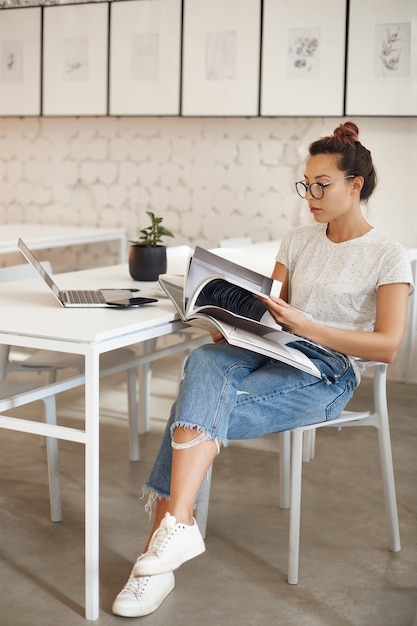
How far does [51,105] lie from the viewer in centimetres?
490

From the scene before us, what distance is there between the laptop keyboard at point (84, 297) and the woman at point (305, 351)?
1.06ft

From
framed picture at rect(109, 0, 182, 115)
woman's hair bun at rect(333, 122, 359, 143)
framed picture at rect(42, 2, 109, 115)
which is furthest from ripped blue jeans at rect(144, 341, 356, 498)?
framed picture at rect(42, 2, 109, 115)

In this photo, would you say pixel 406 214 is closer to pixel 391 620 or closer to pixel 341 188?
pixel 341 188

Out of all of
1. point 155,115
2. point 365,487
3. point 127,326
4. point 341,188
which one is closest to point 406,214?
point 155,115

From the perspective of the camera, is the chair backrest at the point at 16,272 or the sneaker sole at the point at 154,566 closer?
the sneaker sole at the point at 154,566

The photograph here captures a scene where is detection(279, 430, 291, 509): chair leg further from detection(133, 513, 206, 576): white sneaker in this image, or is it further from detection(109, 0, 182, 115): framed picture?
detection(109, 0, 182, 115): framed picture

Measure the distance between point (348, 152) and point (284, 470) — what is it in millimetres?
965

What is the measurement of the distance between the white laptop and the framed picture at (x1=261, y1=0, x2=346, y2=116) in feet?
7.18

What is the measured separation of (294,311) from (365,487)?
3.32ft

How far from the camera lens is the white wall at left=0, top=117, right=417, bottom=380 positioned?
4.29 meters

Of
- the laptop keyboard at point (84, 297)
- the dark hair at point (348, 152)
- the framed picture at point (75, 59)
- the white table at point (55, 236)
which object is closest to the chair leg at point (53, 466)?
the laptop keyboard at point (84, 297)

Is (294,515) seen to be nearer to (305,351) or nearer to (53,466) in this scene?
(305,351)

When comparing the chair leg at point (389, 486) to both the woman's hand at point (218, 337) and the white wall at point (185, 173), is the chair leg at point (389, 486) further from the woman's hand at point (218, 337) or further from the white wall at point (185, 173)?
the white wall at point (185, 173)

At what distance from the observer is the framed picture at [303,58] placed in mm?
4184
